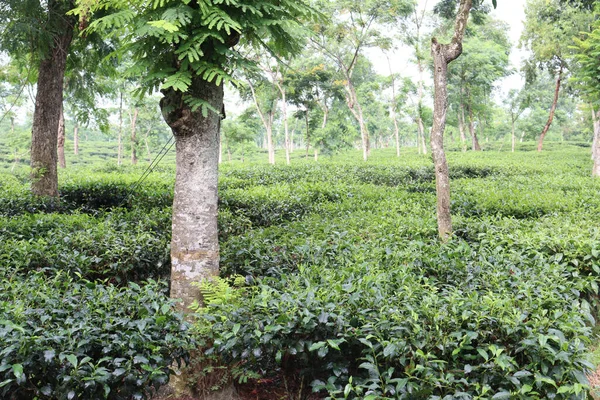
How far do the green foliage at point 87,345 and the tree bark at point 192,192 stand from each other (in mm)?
628

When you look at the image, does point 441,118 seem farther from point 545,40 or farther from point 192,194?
point 545,40

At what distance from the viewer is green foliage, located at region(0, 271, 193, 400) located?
2.25 meters

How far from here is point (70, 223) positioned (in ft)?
17.1

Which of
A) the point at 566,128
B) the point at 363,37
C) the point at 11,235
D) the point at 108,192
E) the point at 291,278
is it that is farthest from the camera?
the point at 566,128

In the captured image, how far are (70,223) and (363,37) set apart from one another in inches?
787

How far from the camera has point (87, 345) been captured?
7.93ft

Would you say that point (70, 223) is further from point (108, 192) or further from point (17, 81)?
point (17, 81)

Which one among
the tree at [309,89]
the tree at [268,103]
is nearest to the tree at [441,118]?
the tree at [309,89]

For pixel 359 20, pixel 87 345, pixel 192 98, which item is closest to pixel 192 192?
pixel 192 98

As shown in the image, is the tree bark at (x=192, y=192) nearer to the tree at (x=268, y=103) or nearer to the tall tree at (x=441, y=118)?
the tall tree at (x=441, y=118)

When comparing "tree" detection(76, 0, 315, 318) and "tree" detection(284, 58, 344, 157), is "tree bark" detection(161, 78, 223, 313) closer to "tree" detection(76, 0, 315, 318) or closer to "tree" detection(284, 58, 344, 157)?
"tree" detection(76, 0, 315, 318)

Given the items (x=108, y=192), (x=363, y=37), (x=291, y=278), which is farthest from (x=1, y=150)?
(x=291, y=278)

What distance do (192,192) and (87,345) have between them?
1530 mm

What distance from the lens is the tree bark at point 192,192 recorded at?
3.59 metres
